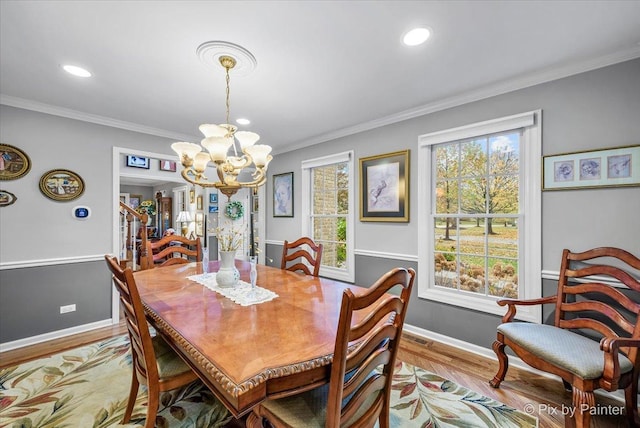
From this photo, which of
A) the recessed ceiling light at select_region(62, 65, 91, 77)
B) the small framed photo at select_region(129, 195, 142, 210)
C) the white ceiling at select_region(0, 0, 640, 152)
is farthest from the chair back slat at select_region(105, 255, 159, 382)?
the small framed photo at select_region(129, 195, 142, 210)

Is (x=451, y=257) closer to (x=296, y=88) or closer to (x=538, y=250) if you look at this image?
(x=538, y=250)

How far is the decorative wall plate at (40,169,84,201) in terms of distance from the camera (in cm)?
283

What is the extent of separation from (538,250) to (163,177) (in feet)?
21.6

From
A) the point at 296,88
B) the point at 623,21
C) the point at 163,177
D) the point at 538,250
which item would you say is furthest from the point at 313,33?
the point at 163,177

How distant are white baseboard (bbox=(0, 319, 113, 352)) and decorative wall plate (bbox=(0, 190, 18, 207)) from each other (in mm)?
1371

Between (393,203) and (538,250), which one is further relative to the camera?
(393,203)

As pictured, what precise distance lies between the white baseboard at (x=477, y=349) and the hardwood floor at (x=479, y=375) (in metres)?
0.03

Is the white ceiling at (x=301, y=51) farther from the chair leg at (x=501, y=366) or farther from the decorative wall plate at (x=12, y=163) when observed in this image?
the chair leg at (x=501, y=366)

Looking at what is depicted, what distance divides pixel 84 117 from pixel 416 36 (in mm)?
3525

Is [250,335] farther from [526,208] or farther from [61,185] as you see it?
[61,185]

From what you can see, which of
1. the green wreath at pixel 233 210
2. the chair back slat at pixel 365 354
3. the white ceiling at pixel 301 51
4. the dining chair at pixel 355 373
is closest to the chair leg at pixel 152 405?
the dining chair at pixel 355 373

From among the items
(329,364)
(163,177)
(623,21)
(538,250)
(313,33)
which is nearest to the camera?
(329,364)

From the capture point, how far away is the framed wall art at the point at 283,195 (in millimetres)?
4367

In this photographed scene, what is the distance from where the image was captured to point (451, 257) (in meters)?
2.80
